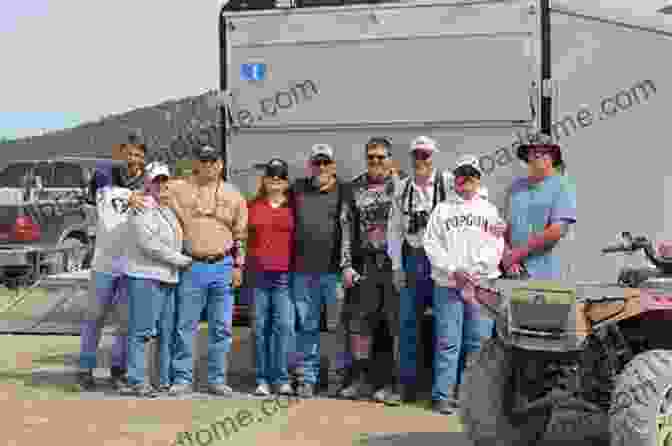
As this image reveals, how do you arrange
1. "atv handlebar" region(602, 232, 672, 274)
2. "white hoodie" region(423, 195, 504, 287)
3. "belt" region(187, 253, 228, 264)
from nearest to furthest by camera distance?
"atv handlebar" region(602, 232, 672, 274) < "white hoodie" region(423, 195, 504, 287) < "belt" region(187, 253, 228, 264)

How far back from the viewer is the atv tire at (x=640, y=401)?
451 cm

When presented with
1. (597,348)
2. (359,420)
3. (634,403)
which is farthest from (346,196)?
(634,403)

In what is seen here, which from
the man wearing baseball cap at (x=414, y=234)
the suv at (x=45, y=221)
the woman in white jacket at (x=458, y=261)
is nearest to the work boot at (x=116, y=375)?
the man wearing baseball cap at (x=414, y=234)

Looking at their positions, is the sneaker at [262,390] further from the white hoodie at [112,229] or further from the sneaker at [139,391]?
the white hoodie at [112,229]

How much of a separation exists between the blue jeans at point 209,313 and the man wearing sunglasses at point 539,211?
2.04m

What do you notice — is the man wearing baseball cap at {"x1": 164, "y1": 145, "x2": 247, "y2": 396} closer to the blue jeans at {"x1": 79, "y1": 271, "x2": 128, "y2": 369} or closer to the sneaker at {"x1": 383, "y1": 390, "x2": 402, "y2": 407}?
the blue jeans at {"x1": 79, "y1": 271, "x2": 128, "y2": 369}

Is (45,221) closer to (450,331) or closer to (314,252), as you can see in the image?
(314,252)

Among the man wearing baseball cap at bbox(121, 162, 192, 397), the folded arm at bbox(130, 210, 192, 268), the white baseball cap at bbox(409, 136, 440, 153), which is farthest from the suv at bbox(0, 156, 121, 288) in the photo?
the white baseball cap at bbox(409, 136, 440, 153)

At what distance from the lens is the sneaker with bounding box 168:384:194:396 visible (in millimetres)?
7555

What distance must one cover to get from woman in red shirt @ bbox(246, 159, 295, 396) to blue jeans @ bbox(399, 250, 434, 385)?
80cm

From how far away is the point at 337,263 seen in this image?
7.45 metres

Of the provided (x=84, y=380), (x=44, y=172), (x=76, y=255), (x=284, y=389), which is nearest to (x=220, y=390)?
(x=284, y=389)

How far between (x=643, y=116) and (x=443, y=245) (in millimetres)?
1785

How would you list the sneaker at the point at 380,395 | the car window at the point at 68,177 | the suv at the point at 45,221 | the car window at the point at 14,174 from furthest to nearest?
1. the car window at the point at 14,174
2. the car window at the point at 68,177
3. the suv at the point at 45,221
4. the sneaker at the point at 380,395
